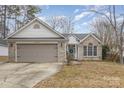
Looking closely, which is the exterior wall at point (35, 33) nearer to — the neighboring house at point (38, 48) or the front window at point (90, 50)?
the neighboring house at point (38, 48)

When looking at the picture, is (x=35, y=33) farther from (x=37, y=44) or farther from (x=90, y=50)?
(x=90, y=50)

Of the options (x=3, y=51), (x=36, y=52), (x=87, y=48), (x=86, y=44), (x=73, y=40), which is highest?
(x=73, y=40)

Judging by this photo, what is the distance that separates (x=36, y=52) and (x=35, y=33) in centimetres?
187

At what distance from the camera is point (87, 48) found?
39094 mm

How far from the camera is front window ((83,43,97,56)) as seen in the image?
127ft

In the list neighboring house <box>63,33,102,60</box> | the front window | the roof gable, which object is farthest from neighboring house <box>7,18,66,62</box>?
the roof gable

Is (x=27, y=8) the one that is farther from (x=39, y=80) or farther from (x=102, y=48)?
(x=39, y=80)

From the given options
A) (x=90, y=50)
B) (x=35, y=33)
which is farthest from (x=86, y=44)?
(x=35, y=33)

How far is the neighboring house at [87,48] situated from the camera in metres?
38.6

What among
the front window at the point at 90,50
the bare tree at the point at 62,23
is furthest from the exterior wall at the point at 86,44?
the bare tree at the point at 62,23

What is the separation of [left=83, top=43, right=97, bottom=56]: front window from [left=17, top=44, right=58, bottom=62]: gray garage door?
25.3 ft

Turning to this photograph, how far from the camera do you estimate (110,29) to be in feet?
168

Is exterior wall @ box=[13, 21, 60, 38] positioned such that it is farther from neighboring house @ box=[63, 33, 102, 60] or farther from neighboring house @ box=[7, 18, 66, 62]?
neighboring house @ box=[63, 33, 102, 60]
